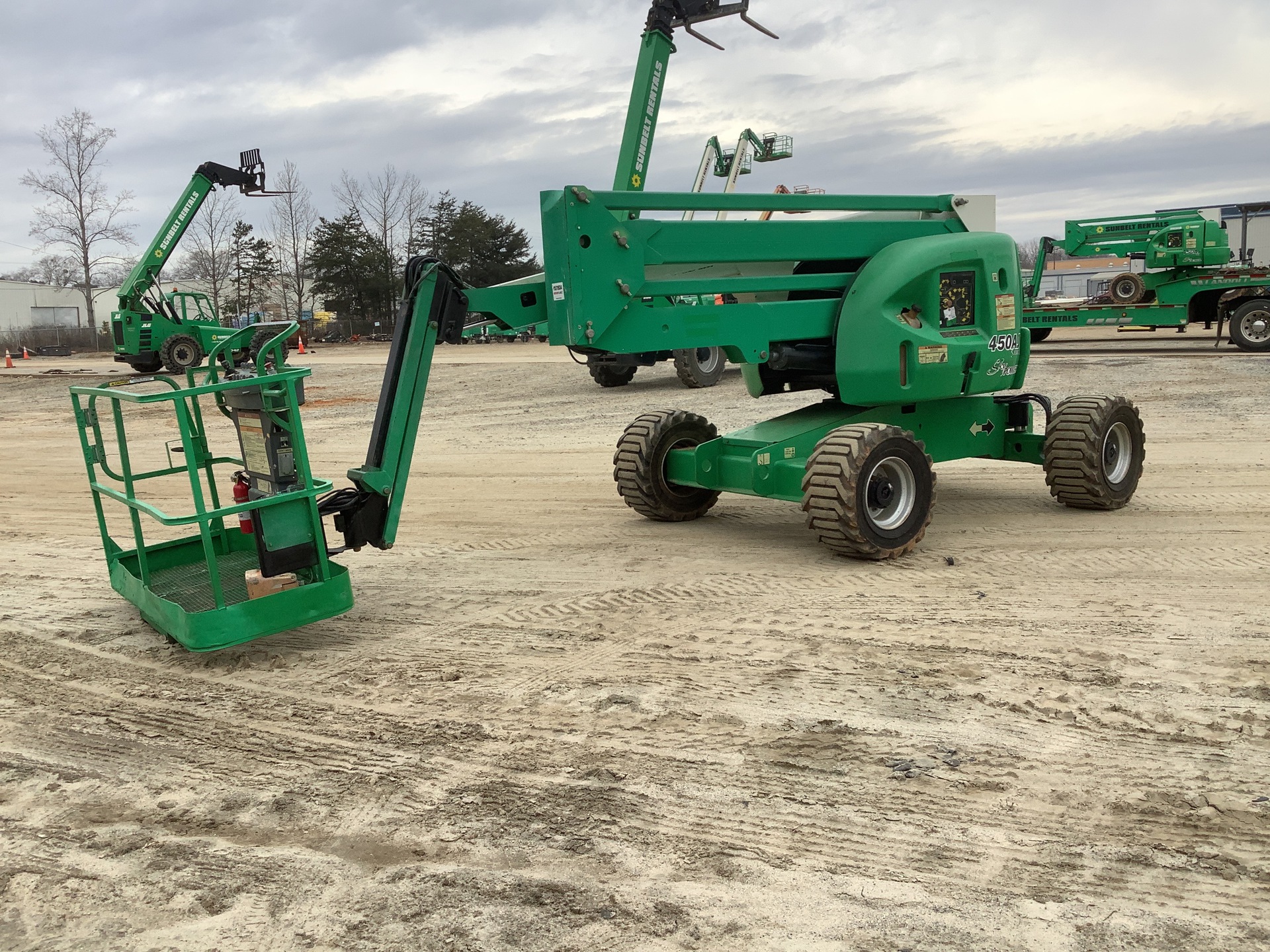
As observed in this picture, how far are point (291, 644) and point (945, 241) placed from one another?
16.4ft

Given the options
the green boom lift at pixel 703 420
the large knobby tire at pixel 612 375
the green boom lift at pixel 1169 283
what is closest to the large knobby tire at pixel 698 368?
the large knobby tire at pixel 612 375

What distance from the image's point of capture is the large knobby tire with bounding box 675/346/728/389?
17.2m

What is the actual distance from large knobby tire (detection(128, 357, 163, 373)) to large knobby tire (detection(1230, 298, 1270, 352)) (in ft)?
70.8

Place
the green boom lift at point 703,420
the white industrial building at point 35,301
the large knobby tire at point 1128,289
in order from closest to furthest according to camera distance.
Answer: the green boom lift at point 703,420 < the large knobby tire at point 1128,289 < the white industrial building at point 35,301

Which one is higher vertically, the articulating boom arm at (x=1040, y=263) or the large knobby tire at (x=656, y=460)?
the articulating boom arm at (x=1040, y=263)

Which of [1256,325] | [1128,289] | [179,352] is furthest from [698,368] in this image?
[179,352]

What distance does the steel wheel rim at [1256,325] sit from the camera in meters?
19.9

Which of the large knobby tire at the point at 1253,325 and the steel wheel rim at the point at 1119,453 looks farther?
the large knobby tire at the point at 1253,325

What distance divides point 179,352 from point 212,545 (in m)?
19.7

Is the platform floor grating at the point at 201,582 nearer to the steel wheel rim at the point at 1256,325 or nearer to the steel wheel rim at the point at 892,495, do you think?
the steel wheel rim at the point at 892,495

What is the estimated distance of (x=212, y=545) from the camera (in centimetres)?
542

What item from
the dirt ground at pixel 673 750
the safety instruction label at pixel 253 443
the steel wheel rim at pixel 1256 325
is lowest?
A: the dirt ground at pixel 673 750

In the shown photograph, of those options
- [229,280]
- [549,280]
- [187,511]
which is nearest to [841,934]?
[549,280]

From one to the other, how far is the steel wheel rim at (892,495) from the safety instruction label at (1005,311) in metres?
1.59
